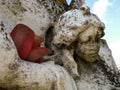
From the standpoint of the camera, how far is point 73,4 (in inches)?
83.6

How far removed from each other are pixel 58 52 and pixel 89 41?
0.53 ft

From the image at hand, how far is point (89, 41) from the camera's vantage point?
1.61 m

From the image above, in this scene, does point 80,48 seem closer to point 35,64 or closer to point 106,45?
point 35,64

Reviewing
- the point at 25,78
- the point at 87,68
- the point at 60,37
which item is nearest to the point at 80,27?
the point at 60,37

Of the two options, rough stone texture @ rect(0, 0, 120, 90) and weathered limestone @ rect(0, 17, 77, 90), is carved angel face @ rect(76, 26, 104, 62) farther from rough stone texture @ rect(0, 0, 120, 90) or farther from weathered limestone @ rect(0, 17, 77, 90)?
weathered limestone @ rect(0, 17, 77, 90)

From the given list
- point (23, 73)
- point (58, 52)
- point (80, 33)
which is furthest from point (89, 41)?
point (23, 73)

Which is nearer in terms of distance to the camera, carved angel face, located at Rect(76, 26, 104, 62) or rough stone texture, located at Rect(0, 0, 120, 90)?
rough stone texture, located at Rect(0, 0, 120, 90)

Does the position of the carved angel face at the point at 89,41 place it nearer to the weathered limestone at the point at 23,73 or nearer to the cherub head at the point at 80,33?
the cherub head at the point at 80,33

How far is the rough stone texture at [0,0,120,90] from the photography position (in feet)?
4.34

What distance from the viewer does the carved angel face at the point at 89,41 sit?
160 cm

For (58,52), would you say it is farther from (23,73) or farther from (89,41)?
(23,73)

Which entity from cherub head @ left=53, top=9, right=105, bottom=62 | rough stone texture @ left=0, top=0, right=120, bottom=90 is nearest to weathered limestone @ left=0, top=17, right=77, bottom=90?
rough stone texture @ left=0, top=0, right=120, bottom=90

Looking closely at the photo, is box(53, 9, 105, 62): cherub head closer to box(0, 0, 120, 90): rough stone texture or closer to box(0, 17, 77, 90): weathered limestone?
box(0, 0, 120, 90): rough stone texture

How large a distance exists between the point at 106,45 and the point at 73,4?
1.07 ft
